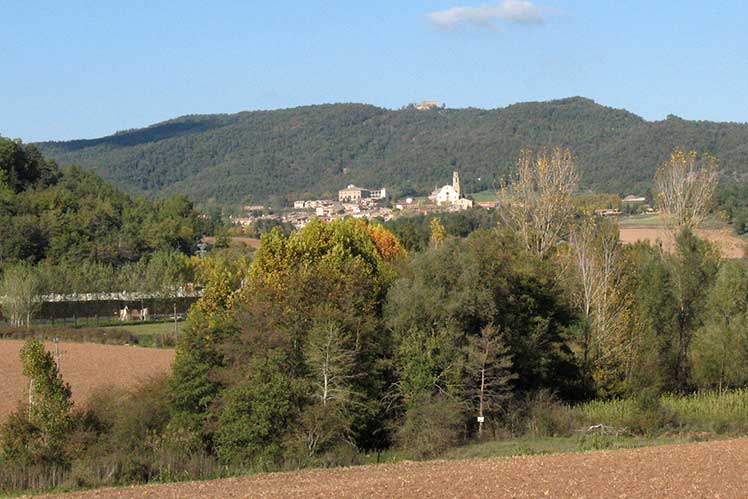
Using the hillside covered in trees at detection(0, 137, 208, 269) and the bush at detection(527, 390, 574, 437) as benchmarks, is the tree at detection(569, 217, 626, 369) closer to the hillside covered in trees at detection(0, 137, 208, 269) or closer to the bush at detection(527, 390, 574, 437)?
the bush at detection(527, 390, 574, 437)

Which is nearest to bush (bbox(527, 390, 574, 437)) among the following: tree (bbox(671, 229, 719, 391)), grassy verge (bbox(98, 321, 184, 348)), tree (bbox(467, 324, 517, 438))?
tree (bbox(467, 324, 517, 438))

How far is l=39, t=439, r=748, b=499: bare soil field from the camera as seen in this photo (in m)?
22.6

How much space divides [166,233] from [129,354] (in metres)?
60.7

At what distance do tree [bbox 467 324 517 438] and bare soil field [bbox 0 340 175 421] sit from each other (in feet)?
40.7

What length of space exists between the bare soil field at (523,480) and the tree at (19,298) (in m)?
54.5

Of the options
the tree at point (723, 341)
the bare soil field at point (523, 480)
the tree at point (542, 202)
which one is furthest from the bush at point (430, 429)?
the tree at point (542, 202)

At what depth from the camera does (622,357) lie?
44.4 m

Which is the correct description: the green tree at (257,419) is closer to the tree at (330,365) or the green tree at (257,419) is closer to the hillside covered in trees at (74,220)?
the tree at (330,365)

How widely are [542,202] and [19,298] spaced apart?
1715 inches

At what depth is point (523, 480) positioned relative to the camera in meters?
24.2

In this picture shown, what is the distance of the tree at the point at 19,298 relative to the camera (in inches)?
3061

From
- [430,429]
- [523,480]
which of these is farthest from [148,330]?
[523,480]

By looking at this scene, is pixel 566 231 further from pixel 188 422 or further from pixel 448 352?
pixel 188 422

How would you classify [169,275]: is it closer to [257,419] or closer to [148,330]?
[148,330]
